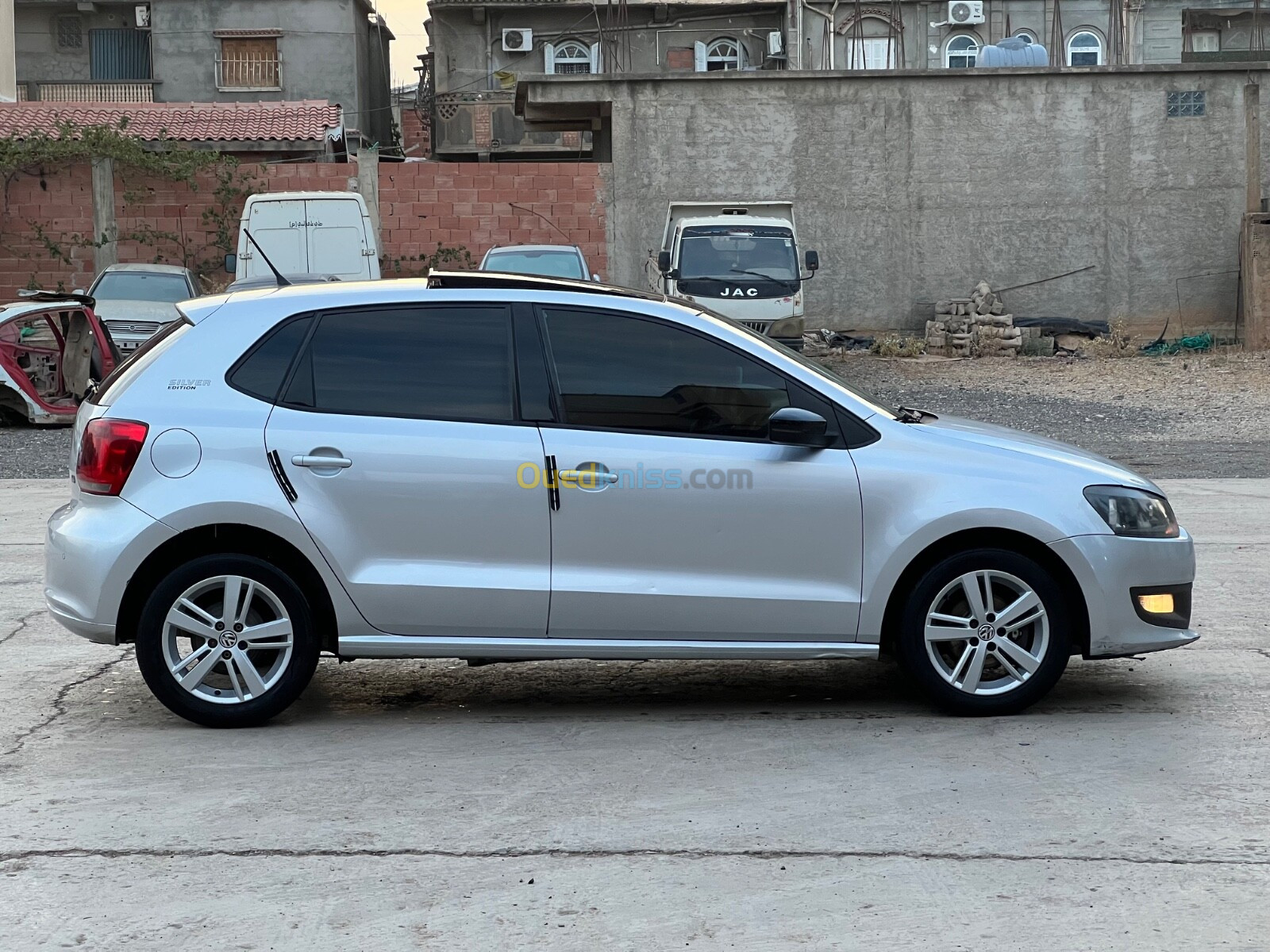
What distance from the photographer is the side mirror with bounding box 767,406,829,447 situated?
5762 mm

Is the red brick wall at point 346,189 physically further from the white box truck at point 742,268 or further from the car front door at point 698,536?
the car front door at point 698,536

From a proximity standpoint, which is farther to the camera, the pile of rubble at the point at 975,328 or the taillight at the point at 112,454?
the pile of rubble at the point at 975,328

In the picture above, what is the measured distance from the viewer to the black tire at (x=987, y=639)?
5.82 m

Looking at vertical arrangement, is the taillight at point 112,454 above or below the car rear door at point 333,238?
below

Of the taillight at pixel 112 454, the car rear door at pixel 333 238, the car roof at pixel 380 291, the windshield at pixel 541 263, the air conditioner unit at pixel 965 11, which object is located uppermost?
the air conditioner unit at pixel 965 11

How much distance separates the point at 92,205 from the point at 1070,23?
30.2 metres

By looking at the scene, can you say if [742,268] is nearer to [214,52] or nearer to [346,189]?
[346,189]

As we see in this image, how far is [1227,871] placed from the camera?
14.1 feet

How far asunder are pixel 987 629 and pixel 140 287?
1712 cm

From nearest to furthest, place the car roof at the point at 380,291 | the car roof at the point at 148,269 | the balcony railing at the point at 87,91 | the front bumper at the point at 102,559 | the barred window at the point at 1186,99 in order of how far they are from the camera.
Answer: the front bumper at the point at 102,559, the car roof at the point at 380,291, the car roof at the point at 148,269, the barred window at the point at 1186,99, the balcony railing at the point at 87,91

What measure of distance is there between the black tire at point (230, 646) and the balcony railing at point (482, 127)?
37290mm

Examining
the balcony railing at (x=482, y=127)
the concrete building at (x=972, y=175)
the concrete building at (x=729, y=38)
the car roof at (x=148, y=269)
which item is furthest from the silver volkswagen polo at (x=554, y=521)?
the balcony railing at (x=482, y=127)

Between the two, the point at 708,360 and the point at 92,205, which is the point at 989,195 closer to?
the point at 92,205

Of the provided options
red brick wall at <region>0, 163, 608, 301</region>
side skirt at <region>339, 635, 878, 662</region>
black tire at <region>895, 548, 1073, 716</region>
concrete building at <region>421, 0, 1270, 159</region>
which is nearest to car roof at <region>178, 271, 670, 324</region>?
side skirt at <region>339, 635, 878, 662</region>
